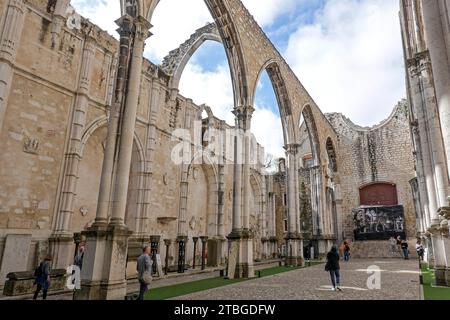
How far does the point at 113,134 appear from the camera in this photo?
22.0 feet

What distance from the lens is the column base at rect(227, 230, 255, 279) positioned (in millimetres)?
10125

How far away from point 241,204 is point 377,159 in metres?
18.7

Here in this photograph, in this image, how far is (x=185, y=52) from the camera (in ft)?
53.6

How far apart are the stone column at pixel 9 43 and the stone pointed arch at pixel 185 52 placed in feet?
25.1

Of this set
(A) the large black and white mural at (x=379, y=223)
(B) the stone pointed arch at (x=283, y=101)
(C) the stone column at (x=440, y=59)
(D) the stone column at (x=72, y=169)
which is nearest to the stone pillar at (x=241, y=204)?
(B) the stone pointed arch at (x=283, y=101)

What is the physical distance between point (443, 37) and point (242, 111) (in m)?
7.76

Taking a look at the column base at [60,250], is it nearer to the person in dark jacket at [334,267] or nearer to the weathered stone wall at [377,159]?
the person in dark jacket at [334,267]

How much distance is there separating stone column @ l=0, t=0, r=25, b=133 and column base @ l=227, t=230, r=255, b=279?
8.02 m

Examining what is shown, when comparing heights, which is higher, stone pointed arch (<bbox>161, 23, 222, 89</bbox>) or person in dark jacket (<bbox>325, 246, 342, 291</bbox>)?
stone pointed arch (<bbox>161, 23, 222, 89</bbox>)

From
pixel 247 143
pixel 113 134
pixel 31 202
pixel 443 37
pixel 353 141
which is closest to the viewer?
pixel 443 37

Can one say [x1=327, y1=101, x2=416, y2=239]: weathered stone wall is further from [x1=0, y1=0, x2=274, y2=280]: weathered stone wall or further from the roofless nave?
[x1=0, y1=0, x2=274, y2=280]: weathered stone wall

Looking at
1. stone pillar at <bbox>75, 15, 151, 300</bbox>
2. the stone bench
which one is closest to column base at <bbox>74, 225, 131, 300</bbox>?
stone pillar at <bbox>75, 15, 151, 300</bbox>
